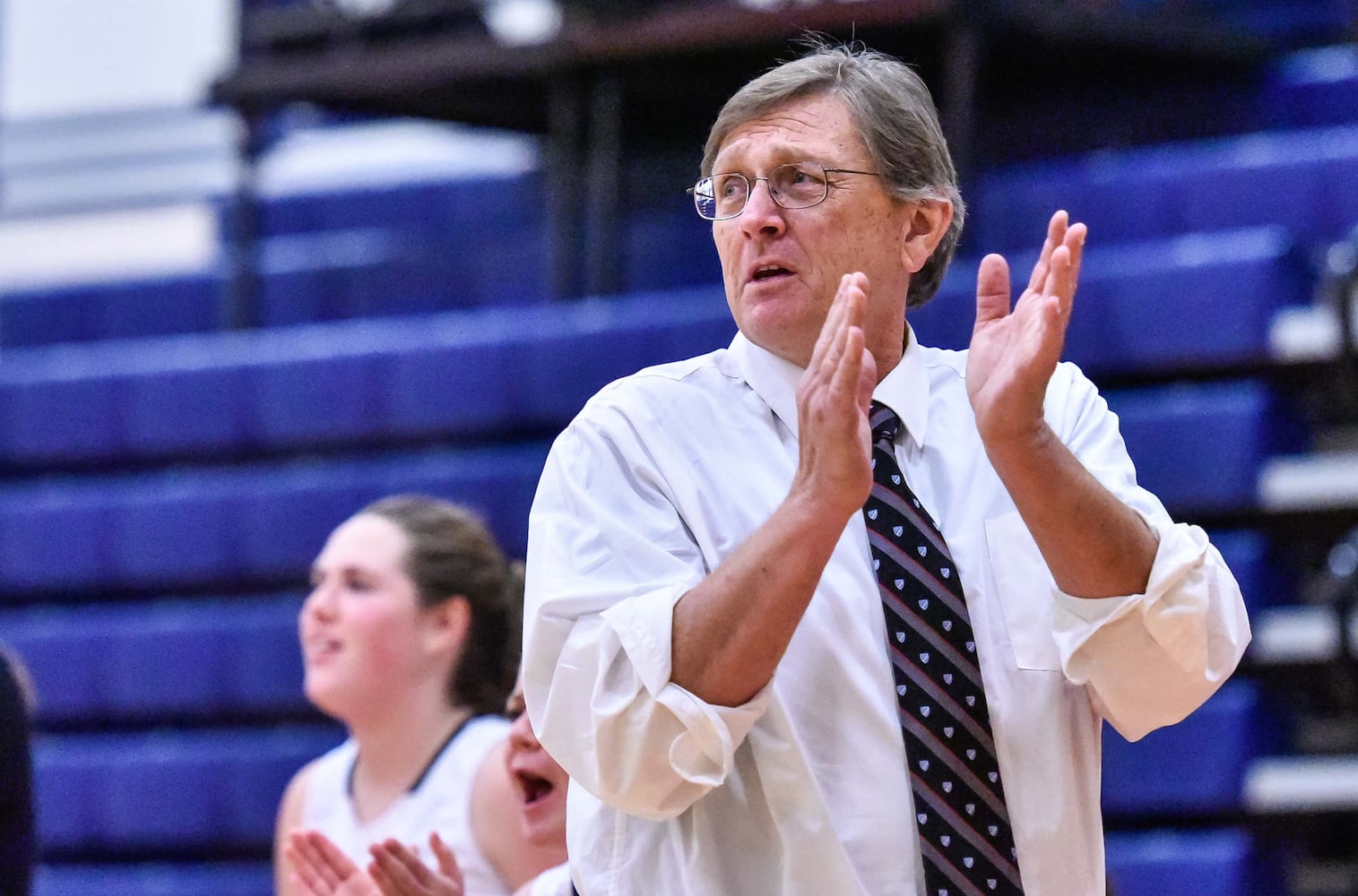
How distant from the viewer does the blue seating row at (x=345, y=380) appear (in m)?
5.17

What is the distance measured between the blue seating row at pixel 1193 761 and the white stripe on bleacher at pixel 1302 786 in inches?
1.6

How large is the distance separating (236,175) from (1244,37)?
3289 millimetres

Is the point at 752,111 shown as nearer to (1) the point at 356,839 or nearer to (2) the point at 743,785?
(2) the point at 743,785

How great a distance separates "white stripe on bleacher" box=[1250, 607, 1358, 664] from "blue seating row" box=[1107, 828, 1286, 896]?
45 centimetres

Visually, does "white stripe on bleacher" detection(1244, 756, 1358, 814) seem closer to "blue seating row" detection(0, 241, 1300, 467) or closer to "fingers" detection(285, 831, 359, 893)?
"blue seating row" detection(0, 241, 1300, 467)

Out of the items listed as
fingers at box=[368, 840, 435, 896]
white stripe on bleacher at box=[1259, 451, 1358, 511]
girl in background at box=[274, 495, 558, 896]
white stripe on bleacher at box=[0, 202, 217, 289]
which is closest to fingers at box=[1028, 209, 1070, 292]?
fingers at box=[368, 840, 435, 896]

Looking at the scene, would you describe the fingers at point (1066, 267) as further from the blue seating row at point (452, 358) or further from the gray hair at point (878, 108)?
the blue seating row at point (452, 358)

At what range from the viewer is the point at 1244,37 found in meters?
5.64

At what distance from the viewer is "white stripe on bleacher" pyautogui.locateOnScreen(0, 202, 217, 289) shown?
306 inches

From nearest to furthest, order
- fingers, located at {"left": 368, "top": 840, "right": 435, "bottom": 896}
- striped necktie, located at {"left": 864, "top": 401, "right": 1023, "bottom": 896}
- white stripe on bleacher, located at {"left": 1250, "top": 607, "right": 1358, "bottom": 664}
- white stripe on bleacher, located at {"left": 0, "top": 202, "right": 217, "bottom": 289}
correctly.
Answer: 1. striped necktie, located at {"left": 864, "top": 401, "right": 1023, "bottom": 896}
2. fingers, located at {"left": 368, "top": 840, "right": 435, "bottom": 896}
3. white stripe on bleacher, located at {"left": 1250, "top": 607, "right": 1358, "bottom": 664}
4. white stripe on bleacher, located at {"left": 0, "top": 202, "right": 217, "bottom": 289}

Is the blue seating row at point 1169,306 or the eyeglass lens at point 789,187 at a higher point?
the eyeglass lens at point 789,187

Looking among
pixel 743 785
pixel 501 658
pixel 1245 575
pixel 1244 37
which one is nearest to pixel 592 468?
pixel 743 785

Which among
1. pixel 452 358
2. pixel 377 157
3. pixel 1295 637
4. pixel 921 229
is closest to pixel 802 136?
pixel 921 229

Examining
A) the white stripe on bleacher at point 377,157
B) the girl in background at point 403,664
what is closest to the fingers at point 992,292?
the girl in background at point 403,664
